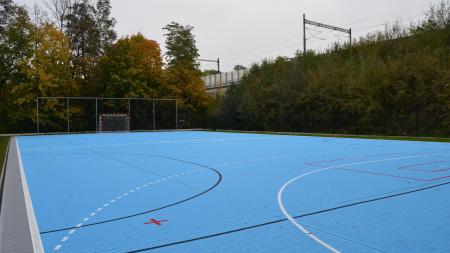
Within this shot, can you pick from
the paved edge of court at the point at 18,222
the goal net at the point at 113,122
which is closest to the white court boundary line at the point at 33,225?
the paved edge of court at the point at 18,222

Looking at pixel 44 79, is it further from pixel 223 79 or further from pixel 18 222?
pixel 18 222

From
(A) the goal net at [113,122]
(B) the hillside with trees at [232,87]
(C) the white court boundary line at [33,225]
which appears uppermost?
(B) the hillside with trees at [232,87]

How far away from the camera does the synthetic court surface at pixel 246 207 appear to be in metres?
3.92

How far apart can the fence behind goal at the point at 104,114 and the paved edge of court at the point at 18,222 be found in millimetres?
24024

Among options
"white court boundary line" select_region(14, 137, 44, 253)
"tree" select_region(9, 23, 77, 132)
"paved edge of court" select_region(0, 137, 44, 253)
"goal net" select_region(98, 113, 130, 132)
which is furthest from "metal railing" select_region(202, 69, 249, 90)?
"white court boundary line" select_region(14, 137, 44, 253)

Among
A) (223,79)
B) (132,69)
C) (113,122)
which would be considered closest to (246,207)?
Answer: (113,122)

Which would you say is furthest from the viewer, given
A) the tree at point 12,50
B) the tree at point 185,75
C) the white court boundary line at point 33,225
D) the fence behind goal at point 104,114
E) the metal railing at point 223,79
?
the metal railing at point 223,79

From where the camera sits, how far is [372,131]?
23.2 meters

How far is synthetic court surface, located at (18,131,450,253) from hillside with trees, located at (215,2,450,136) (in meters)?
12.3

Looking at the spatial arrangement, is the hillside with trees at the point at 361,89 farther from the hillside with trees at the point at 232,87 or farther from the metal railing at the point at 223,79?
the metal railing at the point at 223,79

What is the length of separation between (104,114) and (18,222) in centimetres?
2796

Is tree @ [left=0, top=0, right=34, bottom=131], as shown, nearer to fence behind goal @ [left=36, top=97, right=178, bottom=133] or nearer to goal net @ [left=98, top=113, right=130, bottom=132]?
fence behind goal @ [left=36, top=97, right=178, bottom=133]

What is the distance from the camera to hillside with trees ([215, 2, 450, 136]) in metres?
21.0

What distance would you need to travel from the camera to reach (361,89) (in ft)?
76.5
